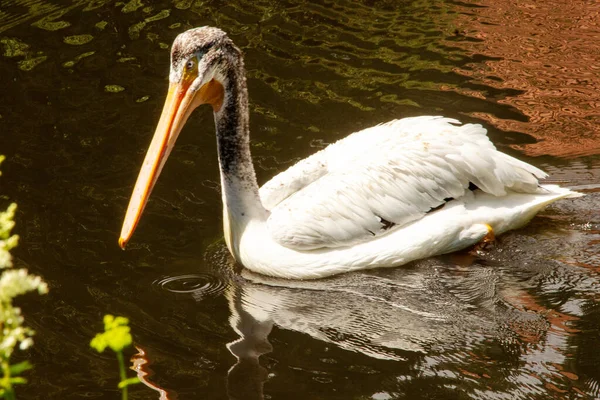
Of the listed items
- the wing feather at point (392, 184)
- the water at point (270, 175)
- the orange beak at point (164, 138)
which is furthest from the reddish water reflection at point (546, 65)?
the orange beak at point (164, 138)

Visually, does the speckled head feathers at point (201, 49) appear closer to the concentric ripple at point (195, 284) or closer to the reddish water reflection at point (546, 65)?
the concentric ripple at point (195, 284)

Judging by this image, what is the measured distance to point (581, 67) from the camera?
21.5 feet

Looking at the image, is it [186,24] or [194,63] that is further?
[186,24]

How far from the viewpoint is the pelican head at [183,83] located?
4195 millimetres

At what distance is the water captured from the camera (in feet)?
12.2

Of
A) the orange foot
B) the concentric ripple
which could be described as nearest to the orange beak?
the concentric ripple

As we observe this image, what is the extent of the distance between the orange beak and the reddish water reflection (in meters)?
2.35

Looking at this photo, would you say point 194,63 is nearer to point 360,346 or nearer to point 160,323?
point 160,323

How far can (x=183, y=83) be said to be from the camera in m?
4.29

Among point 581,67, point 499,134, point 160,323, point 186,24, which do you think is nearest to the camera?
point 160,323

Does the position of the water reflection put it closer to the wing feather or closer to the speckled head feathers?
the wing feather

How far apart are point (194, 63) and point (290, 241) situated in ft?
3.28

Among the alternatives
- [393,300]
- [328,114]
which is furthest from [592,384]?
[328,114]

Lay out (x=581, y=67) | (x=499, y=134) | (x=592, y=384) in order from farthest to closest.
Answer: (x=581, y=67)
(x=499, y=134)
(x=592, y=384)
